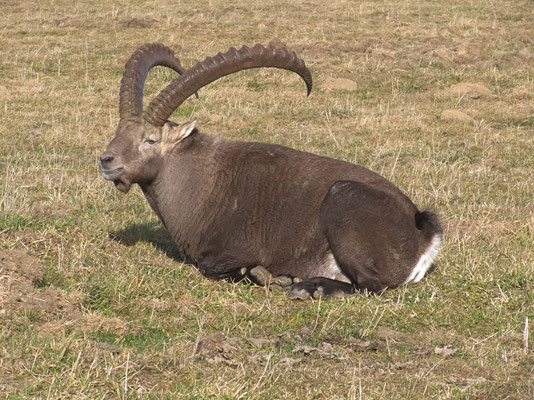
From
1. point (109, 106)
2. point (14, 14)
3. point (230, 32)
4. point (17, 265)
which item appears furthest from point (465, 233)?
point (14, 14)

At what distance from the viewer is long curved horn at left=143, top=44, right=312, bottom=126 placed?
7000 millimetres

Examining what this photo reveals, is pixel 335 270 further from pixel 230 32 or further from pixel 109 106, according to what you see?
pixel 230 32

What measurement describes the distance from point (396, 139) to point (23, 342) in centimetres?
861

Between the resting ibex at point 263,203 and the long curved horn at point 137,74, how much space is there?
13mm

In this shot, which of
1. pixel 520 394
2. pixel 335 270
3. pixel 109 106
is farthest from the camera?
pixel 109 106

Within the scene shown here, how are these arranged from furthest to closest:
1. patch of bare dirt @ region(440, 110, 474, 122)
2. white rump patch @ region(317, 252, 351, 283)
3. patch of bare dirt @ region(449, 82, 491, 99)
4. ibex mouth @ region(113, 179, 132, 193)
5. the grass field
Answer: patch of bare dirt @ region(449, 82, 491, 99)
patch of bare dirt @ region(440, 110, 474, 122)
ibex mouth @ region(113, 179, 132, 193)
white rump patch @ region(317, 252, 351, 283)
the grass field

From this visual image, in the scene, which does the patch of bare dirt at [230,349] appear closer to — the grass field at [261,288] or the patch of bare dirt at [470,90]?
the grass field at [261,288]

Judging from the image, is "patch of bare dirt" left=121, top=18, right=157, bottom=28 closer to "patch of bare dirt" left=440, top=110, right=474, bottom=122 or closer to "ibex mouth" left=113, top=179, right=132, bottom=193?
"patch of bare dirt" left=440, top=110, right=474, bottom=122

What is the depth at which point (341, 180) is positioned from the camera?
7059 mm

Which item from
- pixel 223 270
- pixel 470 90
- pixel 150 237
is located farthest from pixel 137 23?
pixel 223 270

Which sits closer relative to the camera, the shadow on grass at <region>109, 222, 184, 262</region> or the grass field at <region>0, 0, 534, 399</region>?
the grass field at <region>0, 0, 534, 399</region>

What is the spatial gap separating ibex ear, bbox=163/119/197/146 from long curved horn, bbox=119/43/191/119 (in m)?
0.30

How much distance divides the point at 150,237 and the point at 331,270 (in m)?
2.23

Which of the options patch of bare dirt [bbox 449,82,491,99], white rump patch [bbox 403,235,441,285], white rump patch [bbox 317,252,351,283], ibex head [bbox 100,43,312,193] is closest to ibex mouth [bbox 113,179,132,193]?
ibex head [bbox 100,43,312,193]
